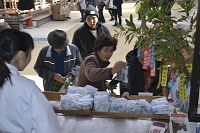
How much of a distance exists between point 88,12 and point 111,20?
7.93 m

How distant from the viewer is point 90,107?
2375 millimetres

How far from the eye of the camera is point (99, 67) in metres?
2.89

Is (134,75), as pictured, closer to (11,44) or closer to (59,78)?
(59,78)

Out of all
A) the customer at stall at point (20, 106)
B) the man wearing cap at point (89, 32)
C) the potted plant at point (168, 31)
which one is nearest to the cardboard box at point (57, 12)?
the man wearing cap at point (89, 32)

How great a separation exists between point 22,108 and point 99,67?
1240 millimetres

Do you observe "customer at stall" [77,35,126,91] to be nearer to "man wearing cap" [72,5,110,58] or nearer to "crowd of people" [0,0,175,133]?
"crowd of people" [0,0,175,133]

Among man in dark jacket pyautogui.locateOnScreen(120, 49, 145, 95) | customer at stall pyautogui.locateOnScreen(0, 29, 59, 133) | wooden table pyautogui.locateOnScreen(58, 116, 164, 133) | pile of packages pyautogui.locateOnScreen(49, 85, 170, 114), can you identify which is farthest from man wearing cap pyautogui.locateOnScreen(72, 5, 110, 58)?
customer at stall pyautogui.locateOnScreen(0, 29, 59, 133)

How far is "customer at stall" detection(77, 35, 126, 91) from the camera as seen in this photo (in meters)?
2.77

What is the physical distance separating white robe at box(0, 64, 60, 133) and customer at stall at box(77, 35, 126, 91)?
3.41ft

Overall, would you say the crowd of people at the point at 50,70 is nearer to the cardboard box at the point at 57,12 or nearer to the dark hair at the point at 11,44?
the dark hair at the point at 11,44

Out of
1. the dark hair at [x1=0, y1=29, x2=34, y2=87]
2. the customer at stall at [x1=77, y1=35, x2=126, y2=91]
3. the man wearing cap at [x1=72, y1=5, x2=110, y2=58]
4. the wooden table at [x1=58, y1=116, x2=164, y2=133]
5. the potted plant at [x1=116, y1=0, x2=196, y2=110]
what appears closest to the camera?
the potted plant at [x1=116, y1=0, x2=196, y2=110]

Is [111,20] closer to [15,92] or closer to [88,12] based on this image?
[88,12]

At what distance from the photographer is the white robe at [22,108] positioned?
174cm

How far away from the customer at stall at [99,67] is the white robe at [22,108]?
1040mm
